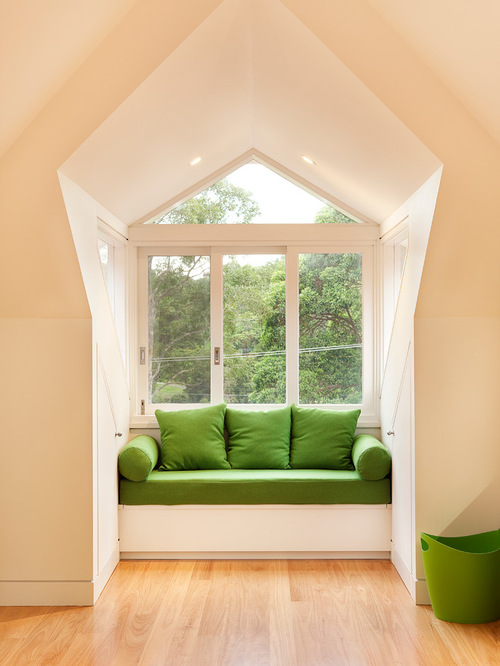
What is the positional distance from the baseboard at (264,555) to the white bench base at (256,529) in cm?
2

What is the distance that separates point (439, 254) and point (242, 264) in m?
1.86

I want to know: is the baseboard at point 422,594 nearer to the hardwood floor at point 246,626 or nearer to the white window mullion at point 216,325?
the hardwood floor at point 246,626

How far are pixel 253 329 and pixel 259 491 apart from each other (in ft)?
4.18

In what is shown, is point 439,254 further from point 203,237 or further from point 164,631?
point 164,631

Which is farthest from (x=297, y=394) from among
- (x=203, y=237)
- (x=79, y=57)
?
(x=79, y=57)

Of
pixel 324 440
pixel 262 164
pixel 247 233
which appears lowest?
pixel 324 440

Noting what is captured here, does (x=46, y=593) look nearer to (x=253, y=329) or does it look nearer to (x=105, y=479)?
(x=105, y=479)

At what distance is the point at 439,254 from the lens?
10.4 ft

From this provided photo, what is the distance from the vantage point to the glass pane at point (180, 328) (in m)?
4.71

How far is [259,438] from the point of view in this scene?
14.2ft

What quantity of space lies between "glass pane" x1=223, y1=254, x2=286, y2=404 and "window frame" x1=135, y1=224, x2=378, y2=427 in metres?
0.06

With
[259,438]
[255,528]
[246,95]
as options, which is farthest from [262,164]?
[255,528]

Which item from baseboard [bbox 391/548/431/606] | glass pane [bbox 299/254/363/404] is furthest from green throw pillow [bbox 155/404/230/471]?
baseboard [bbox 391/548/431/606]

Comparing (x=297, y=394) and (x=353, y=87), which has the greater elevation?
(x=353, y=87)
